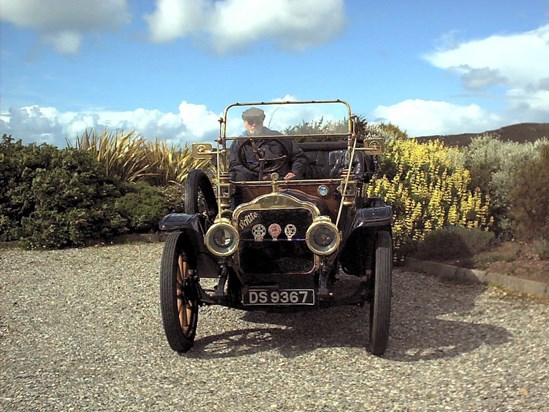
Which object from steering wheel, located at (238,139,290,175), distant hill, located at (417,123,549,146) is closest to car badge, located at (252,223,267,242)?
steering wheel, located at (238,139,290,175)

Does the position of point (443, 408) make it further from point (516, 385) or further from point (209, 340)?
point (209, 340)

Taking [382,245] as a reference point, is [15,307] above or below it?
below

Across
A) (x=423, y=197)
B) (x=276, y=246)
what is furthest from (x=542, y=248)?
A: (x=276, y=246)

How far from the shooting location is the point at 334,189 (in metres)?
5.93

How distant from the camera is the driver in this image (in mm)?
6430

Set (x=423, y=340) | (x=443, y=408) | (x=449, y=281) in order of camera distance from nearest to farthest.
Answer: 1. (x=443, y=408)
2. (x=423, y=340)
3. (x=449, y=281)

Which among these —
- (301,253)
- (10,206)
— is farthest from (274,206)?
(10,206)

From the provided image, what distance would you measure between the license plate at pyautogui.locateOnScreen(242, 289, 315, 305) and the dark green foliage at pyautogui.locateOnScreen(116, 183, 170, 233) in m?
6.36

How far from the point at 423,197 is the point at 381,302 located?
4.55 m

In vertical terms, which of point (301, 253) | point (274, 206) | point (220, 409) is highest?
point (274, 206)

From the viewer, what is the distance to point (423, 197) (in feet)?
30.8

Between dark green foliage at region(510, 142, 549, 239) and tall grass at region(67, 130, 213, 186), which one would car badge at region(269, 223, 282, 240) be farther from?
tall grass at region(67, 130, 213, 186)

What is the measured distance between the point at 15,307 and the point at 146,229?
14.4 feet

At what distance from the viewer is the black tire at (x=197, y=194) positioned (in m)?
6.50
